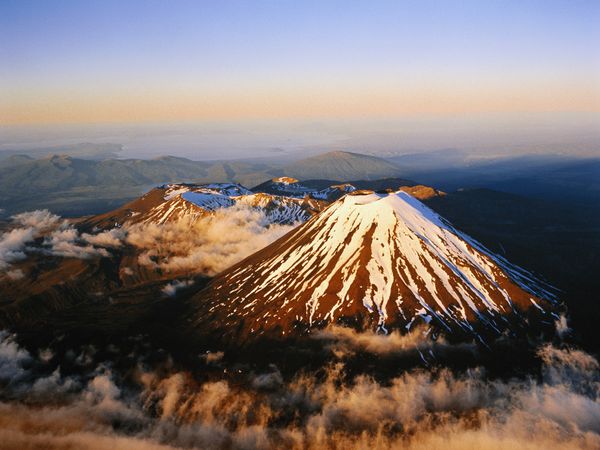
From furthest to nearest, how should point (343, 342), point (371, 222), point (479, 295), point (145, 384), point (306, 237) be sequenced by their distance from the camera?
point (306, 237) < point (371, 222) < point (145, 384) < point (479, 295) < point (343, 342)

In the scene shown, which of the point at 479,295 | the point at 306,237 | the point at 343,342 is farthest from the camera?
the point at 306,237

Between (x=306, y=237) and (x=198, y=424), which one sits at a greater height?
(x=306, y=237)

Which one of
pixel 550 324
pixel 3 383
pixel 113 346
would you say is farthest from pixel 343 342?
pixel 3 383

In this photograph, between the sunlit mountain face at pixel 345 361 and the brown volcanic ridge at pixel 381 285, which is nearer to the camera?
the sunlit mountain face at pixel 345 361

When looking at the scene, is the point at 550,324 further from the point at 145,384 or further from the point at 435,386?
the point at 145,384

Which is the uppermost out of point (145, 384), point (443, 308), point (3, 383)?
point (443, 308)

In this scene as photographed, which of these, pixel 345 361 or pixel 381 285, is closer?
pixel 345 361

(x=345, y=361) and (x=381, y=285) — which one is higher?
(x=381, y=285)

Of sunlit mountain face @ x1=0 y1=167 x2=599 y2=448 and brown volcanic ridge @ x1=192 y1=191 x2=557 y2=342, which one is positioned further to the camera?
brown volcanic ridge @ x1=192 y1=191 x2=557 y2=342
